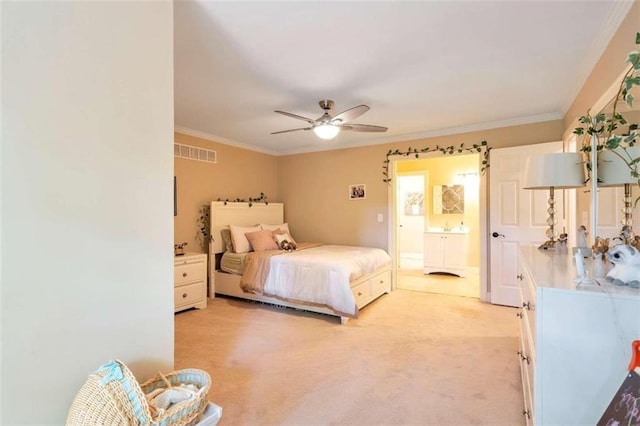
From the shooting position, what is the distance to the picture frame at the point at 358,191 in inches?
204

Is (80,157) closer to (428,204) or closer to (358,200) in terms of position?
(358,200)

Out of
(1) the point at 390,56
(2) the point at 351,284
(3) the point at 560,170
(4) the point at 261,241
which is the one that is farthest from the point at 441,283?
(1) the point at 390,56

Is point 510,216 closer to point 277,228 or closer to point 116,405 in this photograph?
point 277,228

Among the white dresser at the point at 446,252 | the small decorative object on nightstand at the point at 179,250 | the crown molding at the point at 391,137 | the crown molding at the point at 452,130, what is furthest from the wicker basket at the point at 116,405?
the white dresser at the point at 446,252

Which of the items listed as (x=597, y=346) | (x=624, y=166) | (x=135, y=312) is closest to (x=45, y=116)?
(x=135, y=312)

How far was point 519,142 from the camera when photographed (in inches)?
158

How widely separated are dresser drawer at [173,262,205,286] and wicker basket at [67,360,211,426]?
8.58ft

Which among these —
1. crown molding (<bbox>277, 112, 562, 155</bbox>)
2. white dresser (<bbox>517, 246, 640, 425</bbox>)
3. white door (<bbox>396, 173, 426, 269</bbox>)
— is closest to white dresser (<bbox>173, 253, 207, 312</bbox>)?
crown molding (<bbox>277, 112, 562, 155</bbox>)

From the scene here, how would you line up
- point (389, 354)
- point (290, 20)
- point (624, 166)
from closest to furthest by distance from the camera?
point (624, 166), point (290, 20), point (389, 354)

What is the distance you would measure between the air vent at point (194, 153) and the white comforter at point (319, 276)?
191 centimetres

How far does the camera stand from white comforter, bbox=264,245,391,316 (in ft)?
11.3

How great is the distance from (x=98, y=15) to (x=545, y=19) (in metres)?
2.45

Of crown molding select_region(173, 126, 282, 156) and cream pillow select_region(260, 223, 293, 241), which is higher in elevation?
crown molding select_region(173, 126, 282, 156)

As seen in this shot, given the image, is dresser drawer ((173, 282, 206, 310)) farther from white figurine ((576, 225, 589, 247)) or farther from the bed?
white figurine ((576, 225, 589, 247))
